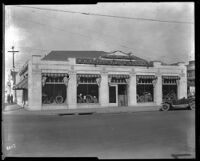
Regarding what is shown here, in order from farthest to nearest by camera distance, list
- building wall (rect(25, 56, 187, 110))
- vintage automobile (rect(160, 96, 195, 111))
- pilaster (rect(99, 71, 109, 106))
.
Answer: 1. pilaster (rect(99, 71, 109, 106))
2. building wall (rect(25, 56, 187, 110))
3. vintage automobile (rect(160, 96, 195, 111))

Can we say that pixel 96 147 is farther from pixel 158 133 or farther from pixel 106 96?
pixel 106 96

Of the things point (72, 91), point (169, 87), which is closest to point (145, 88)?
point (169, 87)

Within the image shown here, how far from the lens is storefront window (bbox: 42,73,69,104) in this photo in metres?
21.3

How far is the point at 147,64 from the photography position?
22.4m

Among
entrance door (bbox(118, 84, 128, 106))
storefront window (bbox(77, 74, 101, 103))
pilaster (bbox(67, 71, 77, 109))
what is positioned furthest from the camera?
entrance door (bbox(118, 84, 128, 106))

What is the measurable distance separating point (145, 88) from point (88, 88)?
19.0 ft

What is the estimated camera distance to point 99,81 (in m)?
23.1

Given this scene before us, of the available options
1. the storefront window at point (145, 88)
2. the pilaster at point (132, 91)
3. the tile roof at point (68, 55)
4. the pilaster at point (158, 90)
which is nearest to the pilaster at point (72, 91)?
the tile roof at point (68, 55)

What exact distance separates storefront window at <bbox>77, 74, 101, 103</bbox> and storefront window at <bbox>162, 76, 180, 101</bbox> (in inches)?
257

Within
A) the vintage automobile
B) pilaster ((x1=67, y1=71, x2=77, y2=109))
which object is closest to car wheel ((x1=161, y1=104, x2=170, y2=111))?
the vintage automobile

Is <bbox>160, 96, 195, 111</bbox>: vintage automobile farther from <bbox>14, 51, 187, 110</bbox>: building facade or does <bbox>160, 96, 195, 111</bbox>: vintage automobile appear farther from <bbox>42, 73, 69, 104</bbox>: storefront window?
<bbox>42, 73, 69, 104</bbox>: storefront window

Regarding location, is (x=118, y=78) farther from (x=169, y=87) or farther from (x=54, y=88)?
(x=54, y=88)

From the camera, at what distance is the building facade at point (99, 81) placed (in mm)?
21266

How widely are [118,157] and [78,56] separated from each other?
16743mm
